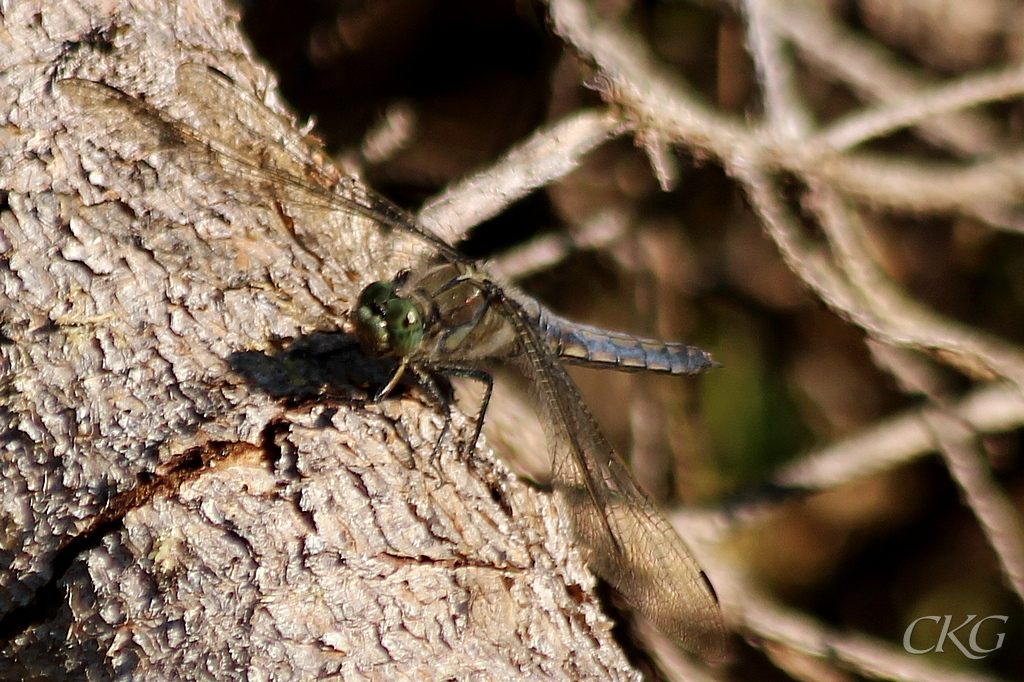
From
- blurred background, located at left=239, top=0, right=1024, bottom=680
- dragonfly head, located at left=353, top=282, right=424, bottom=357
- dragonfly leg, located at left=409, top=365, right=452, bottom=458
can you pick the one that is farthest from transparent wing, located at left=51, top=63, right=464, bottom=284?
blurred background, located at left=239, top=0, right=1024, bottom=680

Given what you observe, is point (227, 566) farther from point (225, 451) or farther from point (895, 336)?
point (895, 336)

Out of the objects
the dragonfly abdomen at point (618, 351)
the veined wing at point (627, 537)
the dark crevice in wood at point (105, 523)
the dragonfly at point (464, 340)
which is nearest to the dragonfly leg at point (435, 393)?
the dragonfly at point (464, 340)

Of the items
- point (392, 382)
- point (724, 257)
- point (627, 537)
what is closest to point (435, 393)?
point (392, 382)

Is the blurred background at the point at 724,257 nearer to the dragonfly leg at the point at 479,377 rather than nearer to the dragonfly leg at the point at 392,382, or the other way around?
the dragonfly leg at the point at 479,377

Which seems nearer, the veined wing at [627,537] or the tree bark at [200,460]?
the tree bark at [200,460]

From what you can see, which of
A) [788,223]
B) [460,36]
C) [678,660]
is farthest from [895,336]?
[460,36]

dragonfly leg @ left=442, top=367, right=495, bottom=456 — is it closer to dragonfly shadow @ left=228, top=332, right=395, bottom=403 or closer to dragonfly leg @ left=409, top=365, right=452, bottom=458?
dragonfly leg @ left=409, top=365, right=452, bottom=458
